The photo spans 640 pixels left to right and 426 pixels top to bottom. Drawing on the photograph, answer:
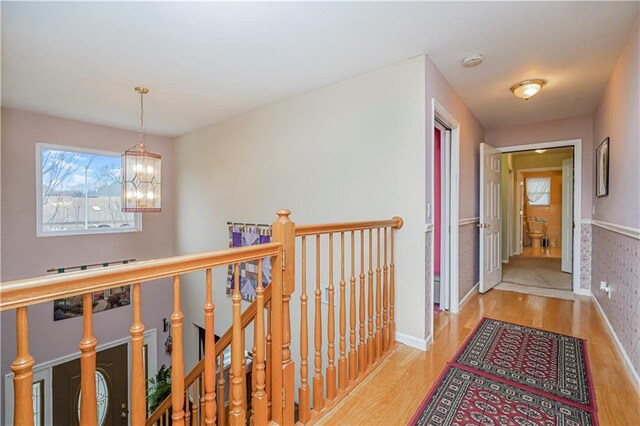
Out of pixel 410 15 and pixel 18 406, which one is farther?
pixel 410 15

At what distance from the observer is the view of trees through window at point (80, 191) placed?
3.88 m

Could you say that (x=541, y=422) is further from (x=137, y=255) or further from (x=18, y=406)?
(x=137, y=255)

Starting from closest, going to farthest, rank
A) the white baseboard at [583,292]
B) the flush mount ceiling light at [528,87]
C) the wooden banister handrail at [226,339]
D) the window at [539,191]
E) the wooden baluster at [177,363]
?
the wooden baluster at [177,363] < the wooden banister handrail at [226,339] < the flush mount ceiling light at [528,87] < the white baseboard at [583,292] < the window at [539,191]

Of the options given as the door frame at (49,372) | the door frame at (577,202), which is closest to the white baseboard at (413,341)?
the door frame at (49,372)

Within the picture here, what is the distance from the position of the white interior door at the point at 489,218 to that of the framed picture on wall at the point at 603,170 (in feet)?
3.36

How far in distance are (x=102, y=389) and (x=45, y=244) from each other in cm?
223

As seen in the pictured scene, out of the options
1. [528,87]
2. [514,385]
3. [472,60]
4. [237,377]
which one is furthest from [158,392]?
[528,87]

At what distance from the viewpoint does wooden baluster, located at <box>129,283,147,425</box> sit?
0.91 m

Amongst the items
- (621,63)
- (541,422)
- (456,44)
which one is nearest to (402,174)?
(456,44)

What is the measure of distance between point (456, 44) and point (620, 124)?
Result: 1.48 meters

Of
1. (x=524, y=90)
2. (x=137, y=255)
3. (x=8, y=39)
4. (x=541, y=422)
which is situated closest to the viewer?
(x=541, y=422)

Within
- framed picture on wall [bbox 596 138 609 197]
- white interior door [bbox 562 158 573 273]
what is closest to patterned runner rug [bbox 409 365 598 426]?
framed picture on wall [bbox 596 138 609 197]

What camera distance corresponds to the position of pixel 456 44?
215 cm

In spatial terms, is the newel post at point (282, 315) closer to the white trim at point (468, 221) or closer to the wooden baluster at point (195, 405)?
the wooden baluster at point (195, 405)
